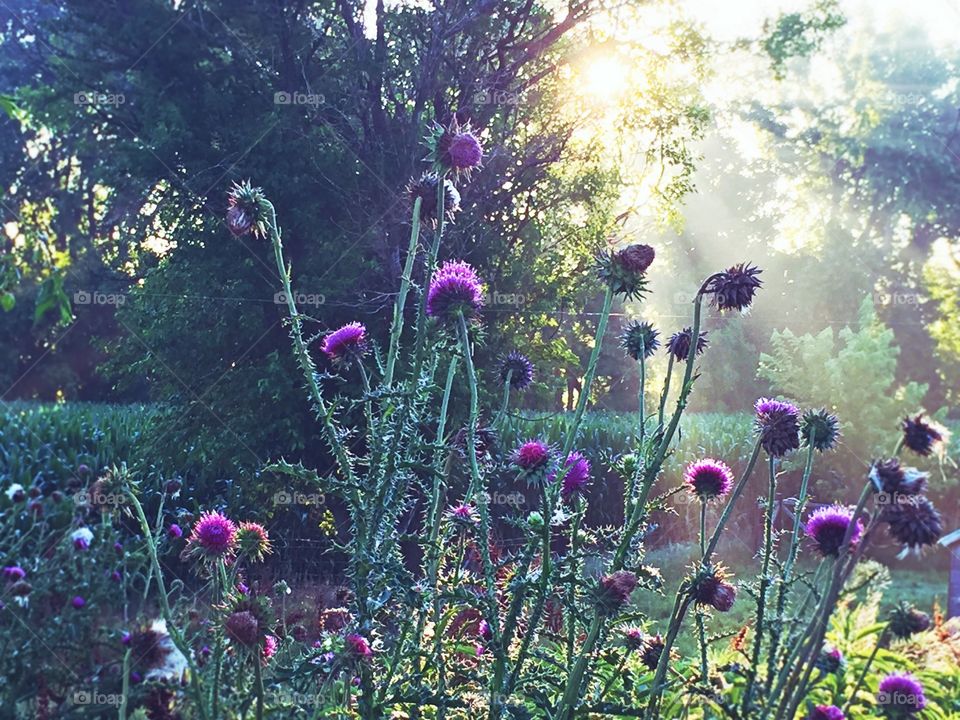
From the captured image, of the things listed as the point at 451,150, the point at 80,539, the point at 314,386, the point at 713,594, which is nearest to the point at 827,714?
the point at 713,594

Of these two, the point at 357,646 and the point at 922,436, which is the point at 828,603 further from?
the point at 357,646

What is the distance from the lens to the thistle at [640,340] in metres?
2.71

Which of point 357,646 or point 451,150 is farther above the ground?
point 451,150

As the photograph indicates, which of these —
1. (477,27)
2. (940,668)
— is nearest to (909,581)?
(940,668)

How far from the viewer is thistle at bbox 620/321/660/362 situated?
2.71 meters

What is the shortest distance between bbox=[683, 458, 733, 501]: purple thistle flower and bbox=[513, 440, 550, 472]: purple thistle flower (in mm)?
469

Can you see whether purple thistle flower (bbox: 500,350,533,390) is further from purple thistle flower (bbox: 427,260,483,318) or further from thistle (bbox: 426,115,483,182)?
thistle (bbox: 426,115,483,182)

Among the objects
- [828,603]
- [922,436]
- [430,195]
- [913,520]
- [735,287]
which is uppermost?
[430,195]

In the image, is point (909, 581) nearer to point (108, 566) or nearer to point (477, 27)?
point (477, 27)

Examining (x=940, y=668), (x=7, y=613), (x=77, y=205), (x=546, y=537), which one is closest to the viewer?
(x=546, y=537)

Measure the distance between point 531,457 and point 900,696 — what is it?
107cm

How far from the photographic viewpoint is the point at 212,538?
2215 mm

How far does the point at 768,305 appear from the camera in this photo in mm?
18844

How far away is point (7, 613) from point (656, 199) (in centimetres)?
609
